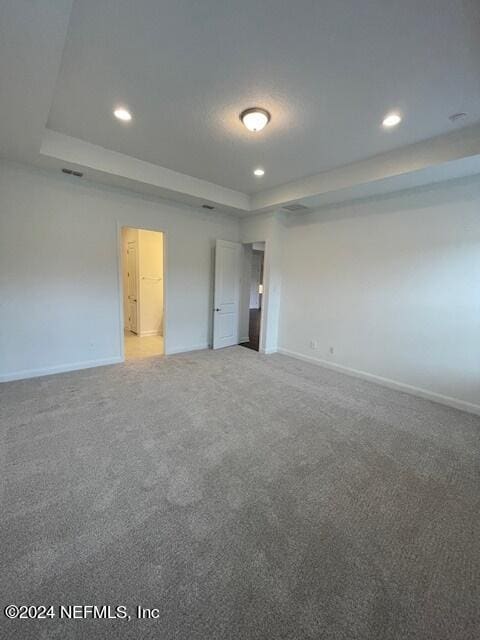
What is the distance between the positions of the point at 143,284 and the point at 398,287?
5.01 metres

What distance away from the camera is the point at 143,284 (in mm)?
6117

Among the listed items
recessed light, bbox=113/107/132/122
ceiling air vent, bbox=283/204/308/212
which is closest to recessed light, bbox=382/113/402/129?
ceiling air vent, bbox=283/204/308/212

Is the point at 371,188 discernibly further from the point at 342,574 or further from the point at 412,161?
the point at 342,574

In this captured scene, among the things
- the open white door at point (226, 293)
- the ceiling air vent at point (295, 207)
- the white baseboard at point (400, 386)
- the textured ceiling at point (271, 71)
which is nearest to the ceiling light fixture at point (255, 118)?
the textured ceiling at point (271, 71)

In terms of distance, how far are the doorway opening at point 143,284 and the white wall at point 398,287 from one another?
3.14m

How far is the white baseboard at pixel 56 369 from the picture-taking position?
139 inches

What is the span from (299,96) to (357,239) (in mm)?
2348

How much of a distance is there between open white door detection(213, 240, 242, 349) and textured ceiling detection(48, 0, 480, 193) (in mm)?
2291

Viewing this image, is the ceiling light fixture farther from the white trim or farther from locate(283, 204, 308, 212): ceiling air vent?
the white trim

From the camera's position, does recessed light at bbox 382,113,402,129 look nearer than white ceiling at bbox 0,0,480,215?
No

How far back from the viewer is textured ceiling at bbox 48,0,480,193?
62.1 inches

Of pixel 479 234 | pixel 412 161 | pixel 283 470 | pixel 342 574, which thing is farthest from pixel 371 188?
pixel 342 574

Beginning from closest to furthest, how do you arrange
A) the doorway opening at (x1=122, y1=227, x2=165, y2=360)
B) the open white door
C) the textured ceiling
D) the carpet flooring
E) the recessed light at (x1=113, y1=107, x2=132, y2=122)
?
the carpet flooring
the textured ceiling
the recessed light at (x1=113, y1=107, x2=132, y2=122)
the open white door
the doorway opening at (x1=122, y1=227, x2=165, y2=360)

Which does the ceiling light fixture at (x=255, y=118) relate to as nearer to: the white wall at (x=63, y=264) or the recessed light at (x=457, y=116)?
the recessed light at (x=457, y=116)
